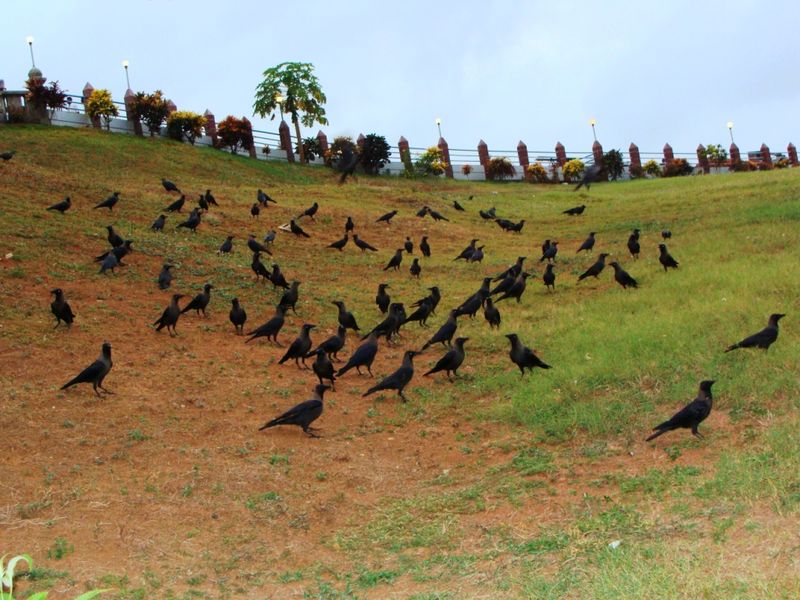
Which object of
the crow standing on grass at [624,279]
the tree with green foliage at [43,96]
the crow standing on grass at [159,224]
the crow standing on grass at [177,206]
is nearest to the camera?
the crow standing on grass at [624,279]

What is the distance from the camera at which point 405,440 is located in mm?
14711

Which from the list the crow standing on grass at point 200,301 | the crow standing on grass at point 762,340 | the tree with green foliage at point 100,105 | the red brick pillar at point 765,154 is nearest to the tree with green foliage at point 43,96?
the tree with green foliage at point 100,105

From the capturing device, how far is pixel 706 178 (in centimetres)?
5125

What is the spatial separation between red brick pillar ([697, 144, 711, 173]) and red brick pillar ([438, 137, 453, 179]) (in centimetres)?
1852

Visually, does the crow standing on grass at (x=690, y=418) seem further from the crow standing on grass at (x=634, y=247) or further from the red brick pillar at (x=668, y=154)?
the red brick pillar at (x=668, y=154)

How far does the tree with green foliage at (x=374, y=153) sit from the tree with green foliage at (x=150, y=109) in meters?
11.0

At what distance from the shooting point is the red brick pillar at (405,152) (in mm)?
57188

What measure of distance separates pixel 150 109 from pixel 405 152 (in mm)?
16235

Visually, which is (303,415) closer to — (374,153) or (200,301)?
(200,301)

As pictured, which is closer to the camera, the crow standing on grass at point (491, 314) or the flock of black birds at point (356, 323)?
the flock of black birds at point (356, 323)

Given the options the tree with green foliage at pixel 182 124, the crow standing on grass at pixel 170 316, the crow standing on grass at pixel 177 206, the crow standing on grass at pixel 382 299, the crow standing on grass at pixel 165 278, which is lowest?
the crow standing on grass at pixel 382 299

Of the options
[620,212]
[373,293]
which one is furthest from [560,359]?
[620,212]

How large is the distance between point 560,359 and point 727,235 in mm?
11142

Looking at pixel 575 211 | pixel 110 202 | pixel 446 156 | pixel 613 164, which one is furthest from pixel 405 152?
pixel 110 202
